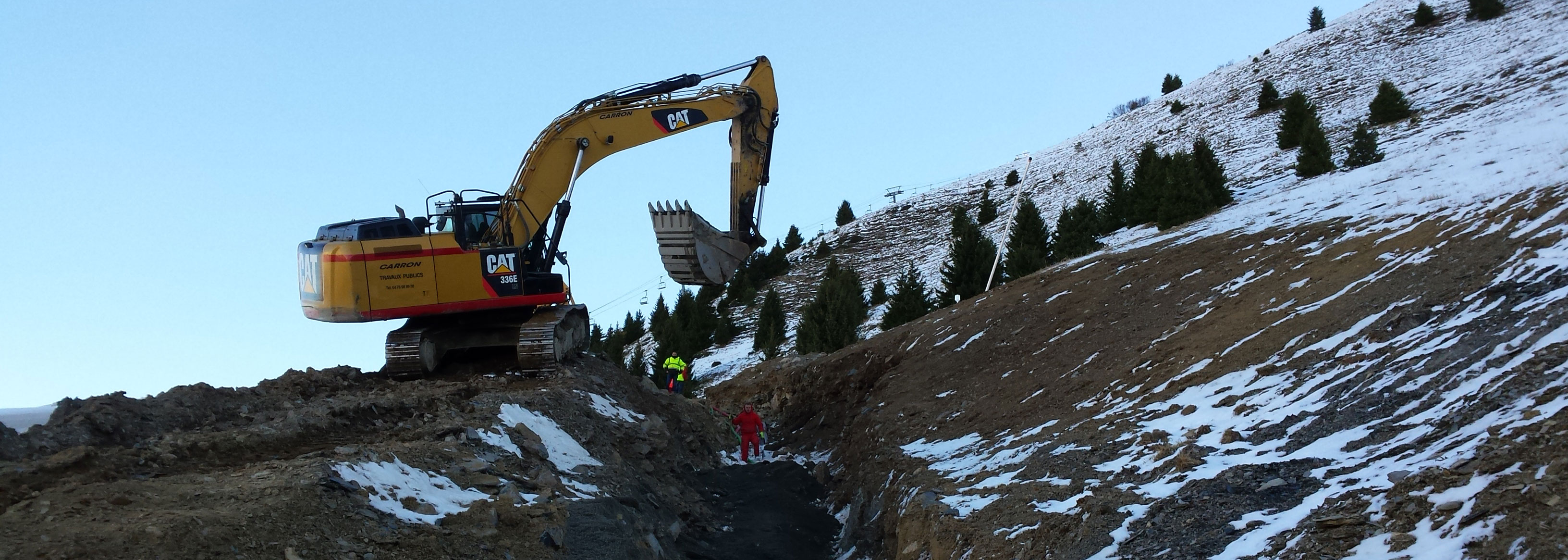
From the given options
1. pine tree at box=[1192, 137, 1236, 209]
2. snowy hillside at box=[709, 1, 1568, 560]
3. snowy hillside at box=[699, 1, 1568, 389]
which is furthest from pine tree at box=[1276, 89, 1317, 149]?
pine tree at box=[1192, 137, 1236, 209]

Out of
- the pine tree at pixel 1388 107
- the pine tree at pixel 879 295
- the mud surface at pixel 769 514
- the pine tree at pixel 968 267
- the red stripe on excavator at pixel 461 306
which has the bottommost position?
the mud surface at pixel 769 514

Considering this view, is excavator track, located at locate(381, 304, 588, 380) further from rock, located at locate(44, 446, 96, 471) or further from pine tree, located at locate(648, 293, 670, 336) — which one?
pine tree, located at locate(648, 293, 670, 336)

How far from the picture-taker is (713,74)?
18.4 m

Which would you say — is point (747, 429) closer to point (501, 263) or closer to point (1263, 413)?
point (501, 263)

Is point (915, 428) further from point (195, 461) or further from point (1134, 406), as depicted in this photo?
point (195, 461)

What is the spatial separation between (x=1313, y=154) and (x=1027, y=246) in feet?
21.9

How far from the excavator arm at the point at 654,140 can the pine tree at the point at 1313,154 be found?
1303 cm

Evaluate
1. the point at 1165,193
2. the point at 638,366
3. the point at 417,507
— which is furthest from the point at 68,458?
the point at 638,366

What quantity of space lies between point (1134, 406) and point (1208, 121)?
35226mm

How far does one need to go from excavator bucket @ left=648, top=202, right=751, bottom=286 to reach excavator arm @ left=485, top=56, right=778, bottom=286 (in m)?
0.02

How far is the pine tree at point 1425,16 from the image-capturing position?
42281 mm

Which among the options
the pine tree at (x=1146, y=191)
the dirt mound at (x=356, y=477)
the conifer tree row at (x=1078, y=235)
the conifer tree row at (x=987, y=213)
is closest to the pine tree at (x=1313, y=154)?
the pine tree at (x=1146, y=191)

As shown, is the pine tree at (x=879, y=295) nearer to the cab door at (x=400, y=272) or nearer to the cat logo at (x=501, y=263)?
the cat logo at (x=501, y=263)

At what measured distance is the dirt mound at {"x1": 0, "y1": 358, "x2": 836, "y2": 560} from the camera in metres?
7.12
